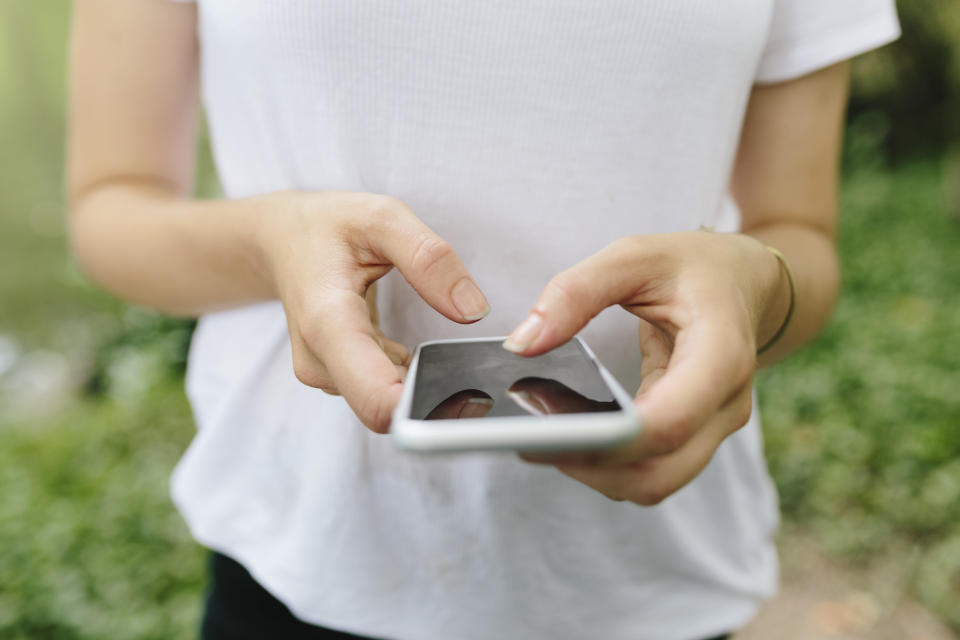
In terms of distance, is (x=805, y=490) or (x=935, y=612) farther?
(x=805, y=490)

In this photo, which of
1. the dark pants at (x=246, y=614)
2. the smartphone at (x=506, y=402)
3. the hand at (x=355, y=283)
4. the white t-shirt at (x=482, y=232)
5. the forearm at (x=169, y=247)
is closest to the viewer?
the smartphone at (x=506, y=402)

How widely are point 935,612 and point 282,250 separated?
274 centimetres

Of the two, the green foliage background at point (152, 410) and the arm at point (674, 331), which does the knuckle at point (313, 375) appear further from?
the green foliage background at point (152, 410)

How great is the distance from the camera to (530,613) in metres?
1.01

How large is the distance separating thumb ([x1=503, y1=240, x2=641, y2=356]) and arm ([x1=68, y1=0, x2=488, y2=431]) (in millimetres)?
78

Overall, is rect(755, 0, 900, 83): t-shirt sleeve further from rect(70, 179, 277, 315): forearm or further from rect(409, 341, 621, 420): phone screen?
rect(70, 179, 277, 315): forearm

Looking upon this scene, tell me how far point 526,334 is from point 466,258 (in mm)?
252

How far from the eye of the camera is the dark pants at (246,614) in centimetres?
109

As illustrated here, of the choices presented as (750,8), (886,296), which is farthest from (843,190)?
(750,8)

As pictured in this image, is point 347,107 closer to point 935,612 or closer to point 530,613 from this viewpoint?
point 530,613

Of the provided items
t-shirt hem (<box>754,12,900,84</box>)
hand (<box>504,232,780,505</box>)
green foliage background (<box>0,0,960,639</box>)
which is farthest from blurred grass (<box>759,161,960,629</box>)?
hand (<box>504,232,780,505</box>)

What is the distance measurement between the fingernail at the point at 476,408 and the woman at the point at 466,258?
80 mm

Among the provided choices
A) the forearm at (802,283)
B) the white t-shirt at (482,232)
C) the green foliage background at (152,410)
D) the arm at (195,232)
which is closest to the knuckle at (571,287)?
the arm at (195,232)

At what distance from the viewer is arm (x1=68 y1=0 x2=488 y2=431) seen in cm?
70
